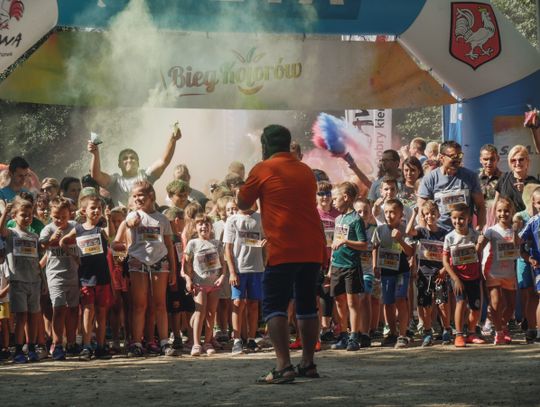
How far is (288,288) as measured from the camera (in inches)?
340

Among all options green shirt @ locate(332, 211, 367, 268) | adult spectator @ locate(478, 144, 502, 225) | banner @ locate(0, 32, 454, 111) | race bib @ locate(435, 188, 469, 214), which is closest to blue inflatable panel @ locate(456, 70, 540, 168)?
banner @ locate(0, 32, 454, 111)

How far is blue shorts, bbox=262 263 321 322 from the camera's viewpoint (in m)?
8.55

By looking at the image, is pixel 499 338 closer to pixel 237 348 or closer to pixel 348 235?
pixel 348 235

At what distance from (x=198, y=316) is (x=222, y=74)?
155 inches

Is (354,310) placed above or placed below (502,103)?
below

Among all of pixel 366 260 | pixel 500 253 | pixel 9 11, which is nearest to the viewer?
pixel 500 253

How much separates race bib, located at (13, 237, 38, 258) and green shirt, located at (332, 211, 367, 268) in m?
2.83

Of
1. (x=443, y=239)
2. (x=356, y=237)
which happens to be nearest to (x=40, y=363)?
(x=356, y=237)

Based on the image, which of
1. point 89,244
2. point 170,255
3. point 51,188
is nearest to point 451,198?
point 170,255

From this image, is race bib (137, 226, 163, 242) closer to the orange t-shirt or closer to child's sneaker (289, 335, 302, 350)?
child's sneaker (289, 335, 302, 350)

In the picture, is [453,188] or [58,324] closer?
[58,324]

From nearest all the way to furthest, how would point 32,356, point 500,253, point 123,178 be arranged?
point 32,356 < point 500,253 < point 123,178

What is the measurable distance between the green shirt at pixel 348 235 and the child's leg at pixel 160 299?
164cm

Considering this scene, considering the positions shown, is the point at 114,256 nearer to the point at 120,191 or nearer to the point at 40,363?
the point at 40,363
